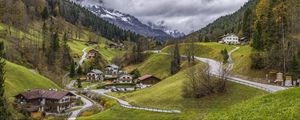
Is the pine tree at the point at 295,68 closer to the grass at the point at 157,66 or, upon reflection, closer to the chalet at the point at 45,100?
the chalet at the point at 45,100

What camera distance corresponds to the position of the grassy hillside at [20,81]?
340 ft

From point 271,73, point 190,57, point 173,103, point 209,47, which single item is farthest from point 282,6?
point 209,47

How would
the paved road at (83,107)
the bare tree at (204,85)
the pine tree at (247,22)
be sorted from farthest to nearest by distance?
1. the pine tree at (247,22)
2. the paved road at (83,107)
3. the bare tree at (204,85)

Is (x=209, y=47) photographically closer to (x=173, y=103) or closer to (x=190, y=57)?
(x=190, y=57)

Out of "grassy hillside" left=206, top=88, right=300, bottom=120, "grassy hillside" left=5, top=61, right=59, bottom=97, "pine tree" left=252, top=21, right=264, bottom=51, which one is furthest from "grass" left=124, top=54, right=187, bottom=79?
"grassy hillside" left=206, top=88, right=300, bottom=120

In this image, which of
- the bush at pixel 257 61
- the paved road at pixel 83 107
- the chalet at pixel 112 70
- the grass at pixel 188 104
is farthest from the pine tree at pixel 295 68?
the chalet at pixel 112 70

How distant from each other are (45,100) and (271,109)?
79.3 metres

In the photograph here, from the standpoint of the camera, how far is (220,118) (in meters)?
36.9

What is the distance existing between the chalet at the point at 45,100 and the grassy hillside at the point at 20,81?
3.38 metres

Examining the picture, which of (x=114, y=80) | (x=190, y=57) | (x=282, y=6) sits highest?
(x=282, y=6)

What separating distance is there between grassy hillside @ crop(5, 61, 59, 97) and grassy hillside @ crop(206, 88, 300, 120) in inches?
2996

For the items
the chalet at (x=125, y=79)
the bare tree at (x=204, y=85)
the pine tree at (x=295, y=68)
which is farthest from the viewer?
the chalet at (x=125, y=79)

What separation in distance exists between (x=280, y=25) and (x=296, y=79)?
15934mm

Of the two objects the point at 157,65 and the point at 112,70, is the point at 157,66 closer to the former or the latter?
the point at 157,65
